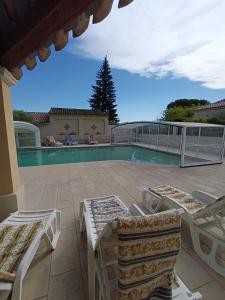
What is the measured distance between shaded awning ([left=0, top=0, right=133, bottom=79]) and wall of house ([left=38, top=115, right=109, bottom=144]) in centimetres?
1590

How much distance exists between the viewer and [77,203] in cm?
361

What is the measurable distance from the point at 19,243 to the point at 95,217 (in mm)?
900

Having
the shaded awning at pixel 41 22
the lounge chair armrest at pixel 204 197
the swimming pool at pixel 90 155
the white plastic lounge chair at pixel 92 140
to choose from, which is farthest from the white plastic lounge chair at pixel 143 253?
the white plastic lounge chair at pixel 92 140

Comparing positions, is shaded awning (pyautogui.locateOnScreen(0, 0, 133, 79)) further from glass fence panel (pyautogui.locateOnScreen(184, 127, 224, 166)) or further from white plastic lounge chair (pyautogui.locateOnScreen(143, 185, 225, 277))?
glass fence panel (pyautogui.locateOnScreen(184, 127, 224, 166))

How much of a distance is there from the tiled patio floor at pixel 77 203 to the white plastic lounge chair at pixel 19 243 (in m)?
0.31

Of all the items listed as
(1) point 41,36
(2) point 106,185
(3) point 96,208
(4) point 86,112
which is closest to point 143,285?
(3) point 96,208

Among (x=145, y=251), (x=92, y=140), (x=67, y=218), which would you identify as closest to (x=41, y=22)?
(x=145, y=251)

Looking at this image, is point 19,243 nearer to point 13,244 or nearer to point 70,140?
point 13,244

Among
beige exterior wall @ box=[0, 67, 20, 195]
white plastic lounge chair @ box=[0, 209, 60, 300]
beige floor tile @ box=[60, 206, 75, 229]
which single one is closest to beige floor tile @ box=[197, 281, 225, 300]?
white plastic lounge chair @ box=[0, 209, 60, 300]

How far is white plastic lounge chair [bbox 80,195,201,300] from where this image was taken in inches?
58.4

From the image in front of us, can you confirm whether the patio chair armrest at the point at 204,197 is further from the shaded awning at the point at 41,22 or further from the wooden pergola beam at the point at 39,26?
the wooden pergola beam at the point at 39,26

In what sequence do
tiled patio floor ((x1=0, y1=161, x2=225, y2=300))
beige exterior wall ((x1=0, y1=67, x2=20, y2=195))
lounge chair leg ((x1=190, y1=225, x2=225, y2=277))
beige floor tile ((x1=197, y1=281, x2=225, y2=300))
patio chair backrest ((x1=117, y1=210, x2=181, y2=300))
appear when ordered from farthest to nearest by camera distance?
1. beige exterior wall ((x1=0, y1=67, x2=20, y2=195))
2. lounge chair leg ((x1=190, y1=225, x2=225, y2=277))
3. tiled patio floor ((x1=0, y1=161, x2=225, y2=300))
4. beige floor tile ((x1=197, y1=281, x2=225, y2=300))
5. patio chair backrest ((x1=117, y1=210, x2=181, y2=300))

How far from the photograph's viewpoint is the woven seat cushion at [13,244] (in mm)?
1416

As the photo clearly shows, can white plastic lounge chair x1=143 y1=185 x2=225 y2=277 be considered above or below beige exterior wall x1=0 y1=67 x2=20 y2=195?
below
